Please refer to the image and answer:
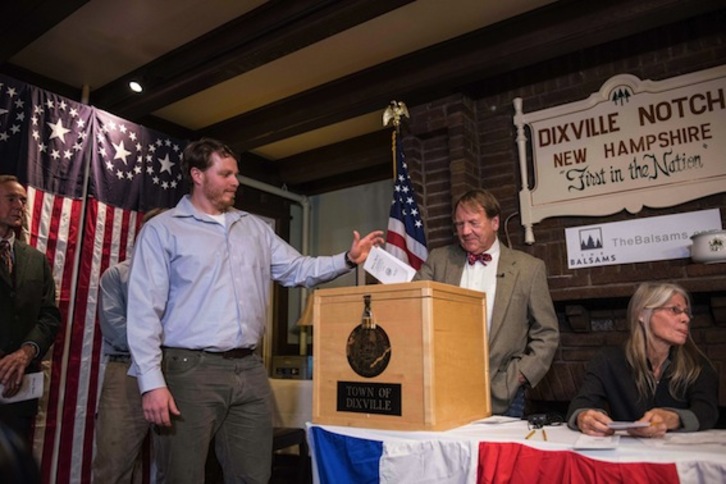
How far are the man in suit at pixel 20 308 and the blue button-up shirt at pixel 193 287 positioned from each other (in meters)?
1.23

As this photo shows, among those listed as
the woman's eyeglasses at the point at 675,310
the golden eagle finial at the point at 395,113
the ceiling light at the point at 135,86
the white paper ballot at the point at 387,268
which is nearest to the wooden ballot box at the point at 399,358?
the white paper ballot at the point at 387,268

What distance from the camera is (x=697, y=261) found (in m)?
2.67

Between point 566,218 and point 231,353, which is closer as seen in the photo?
point 231,353

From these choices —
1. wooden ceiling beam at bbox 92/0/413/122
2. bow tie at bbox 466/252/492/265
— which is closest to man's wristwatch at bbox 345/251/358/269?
bow tie at bbox 466/252/492/265

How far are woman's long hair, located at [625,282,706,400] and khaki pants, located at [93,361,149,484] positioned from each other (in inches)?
82.8

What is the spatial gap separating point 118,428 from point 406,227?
6.08 ft

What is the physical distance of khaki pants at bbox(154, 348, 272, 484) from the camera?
1674 millimetres

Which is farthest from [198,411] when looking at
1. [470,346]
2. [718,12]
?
[718,12]

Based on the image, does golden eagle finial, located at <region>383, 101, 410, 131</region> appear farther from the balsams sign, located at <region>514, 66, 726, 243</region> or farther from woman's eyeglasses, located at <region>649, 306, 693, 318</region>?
woman's eyeglasses, located at <region>649, 306, 693, 318</region>

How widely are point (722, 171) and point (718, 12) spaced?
84cm

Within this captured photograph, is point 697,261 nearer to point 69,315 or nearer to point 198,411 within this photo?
point 198,411

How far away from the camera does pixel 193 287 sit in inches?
70.6

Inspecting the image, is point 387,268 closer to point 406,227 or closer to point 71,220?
point 406,227

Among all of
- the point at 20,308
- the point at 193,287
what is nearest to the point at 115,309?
the point at 20,308
